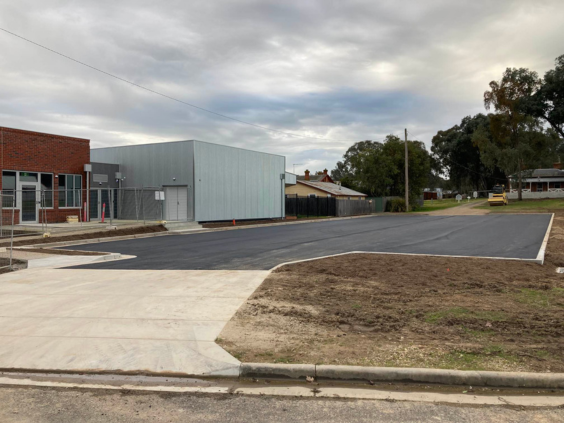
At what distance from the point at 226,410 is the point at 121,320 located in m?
3.46

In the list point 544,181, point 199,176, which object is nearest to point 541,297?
point 199,176

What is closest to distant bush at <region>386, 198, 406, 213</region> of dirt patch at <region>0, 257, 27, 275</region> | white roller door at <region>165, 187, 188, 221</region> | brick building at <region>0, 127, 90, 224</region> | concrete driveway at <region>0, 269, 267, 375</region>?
white roller door at <region>165, 187, 188, 221</region>

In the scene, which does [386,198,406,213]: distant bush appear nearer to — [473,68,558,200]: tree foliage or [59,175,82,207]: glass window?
[473,68,558,200]: tree foliage

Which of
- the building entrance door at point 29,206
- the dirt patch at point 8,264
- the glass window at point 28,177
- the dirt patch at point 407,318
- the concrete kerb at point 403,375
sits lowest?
the concrete kerb at point 403,375

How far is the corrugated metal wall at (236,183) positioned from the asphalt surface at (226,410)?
25425mm

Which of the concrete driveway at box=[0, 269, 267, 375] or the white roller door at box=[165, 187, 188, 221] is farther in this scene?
the white roller door at box=[165, 187, 188, 221]

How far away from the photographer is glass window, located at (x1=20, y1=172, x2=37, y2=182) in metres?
25.0

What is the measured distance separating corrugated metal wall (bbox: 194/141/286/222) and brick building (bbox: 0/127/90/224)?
295 inches

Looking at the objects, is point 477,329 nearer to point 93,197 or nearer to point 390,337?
point 390,337

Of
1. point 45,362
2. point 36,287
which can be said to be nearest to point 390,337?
point 45,362

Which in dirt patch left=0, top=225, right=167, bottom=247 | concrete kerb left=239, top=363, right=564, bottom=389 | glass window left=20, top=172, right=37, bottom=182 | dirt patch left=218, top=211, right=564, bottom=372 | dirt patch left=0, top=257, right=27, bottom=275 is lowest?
concrete kerb left=239, top=363, right=564, bottom=389

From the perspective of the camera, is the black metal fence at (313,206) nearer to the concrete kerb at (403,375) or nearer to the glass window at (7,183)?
the glass window at (7,183)

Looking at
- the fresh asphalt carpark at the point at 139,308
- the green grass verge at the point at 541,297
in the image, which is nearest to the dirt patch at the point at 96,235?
the fresh asphalt carpark at the point at 139,308

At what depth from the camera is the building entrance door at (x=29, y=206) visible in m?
25.2
